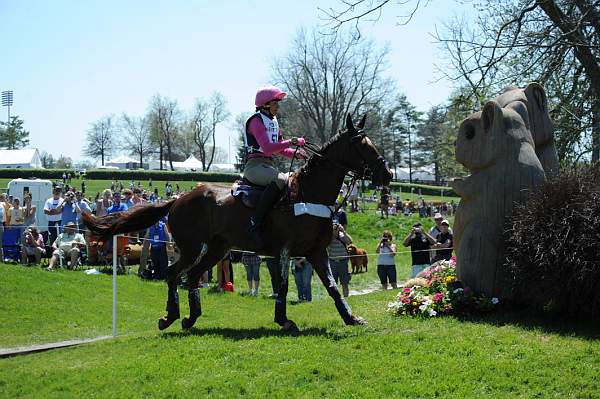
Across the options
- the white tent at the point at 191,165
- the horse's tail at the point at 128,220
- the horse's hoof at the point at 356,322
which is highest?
the white tent at the point at 191,165

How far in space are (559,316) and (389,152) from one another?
88.3m

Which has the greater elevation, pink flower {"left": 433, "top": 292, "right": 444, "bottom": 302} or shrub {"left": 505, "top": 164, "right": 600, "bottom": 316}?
shrub {"left": 505, "top": 164, "right": 600, "bottom": 316}

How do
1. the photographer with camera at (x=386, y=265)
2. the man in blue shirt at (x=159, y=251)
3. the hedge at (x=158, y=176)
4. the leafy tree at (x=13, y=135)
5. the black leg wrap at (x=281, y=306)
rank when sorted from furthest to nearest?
the leafy tree at (x=13, y=135), the hedge at (x=158, y=176), the man in blue shirt at (x=159, y=251), the photographer with camera at (x=386, y=265), the black leg wrap at (x=281, y=306)

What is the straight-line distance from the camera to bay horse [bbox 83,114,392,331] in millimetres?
9789

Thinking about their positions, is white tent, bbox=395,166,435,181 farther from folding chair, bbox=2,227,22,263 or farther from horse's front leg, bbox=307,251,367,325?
horse's front leg, bbox=307,251,367,325

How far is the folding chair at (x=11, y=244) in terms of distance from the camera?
19500 mm

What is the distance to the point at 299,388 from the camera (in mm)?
7230

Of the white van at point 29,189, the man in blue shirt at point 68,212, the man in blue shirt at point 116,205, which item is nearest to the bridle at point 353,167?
the man in blue shirt at point 116,205

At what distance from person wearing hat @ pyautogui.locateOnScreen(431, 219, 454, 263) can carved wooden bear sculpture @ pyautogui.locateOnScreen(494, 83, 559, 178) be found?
6093 mm

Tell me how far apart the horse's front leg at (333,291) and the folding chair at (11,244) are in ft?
40.4

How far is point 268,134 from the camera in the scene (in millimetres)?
10008

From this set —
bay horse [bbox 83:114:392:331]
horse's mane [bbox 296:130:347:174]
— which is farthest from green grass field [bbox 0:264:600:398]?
horse's mane [bbox 296:130:347:174]

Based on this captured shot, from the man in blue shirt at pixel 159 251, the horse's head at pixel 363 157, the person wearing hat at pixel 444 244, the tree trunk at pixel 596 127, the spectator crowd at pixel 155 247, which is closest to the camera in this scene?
the horse's head at pixel 363 157

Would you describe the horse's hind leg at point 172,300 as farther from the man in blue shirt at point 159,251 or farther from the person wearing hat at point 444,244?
the man in blue shirt at point 159,251
